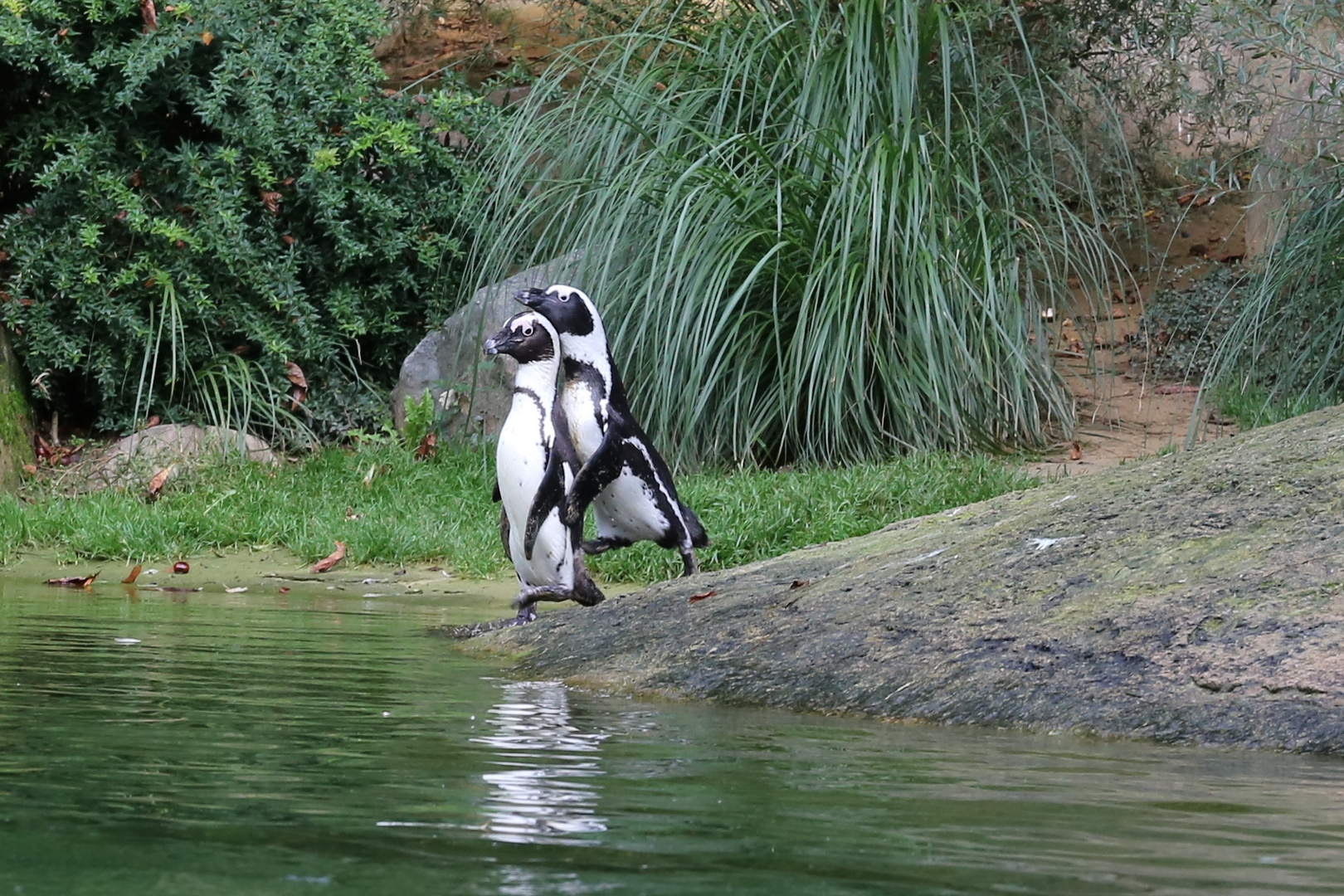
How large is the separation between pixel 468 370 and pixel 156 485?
1.92 metres

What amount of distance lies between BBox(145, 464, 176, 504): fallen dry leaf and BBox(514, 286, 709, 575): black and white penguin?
4235 millimetres

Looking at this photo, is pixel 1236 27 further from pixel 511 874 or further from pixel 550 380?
pixel 511 874

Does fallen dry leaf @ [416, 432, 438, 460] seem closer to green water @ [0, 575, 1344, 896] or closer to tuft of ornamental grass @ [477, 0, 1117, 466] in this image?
tuft of ornamental grass @ [477, 0, 1117, 466]

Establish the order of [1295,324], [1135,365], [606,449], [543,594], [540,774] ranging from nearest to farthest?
1. [540,774]
2. [606,449]
3. [543,594]
4. [1295,324]
5. [1135,365]

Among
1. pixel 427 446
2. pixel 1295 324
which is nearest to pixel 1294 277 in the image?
pixel 1295 324

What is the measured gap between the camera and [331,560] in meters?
7.55

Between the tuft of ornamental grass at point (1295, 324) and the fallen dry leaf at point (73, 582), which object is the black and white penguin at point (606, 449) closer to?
the fallen dry leaf at point (73, 582)

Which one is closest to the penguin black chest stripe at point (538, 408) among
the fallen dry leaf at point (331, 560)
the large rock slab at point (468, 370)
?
the fallen dry leaf at point (331, 560)

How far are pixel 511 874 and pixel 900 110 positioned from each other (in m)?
7.26

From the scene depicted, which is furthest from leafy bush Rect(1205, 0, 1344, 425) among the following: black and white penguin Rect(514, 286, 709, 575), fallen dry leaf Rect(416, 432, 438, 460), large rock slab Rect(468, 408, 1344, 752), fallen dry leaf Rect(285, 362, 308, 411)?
fallen dry leaf Rect(285, 362, 308, 411)

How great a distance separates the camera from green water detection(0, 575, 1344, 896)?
2053 millimetres

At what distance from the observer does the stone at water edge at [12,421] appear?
9.23m

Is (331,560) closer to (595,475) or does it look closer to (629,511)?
(629,511)

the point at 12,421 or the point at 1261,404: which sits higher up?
the point at 1261,404
